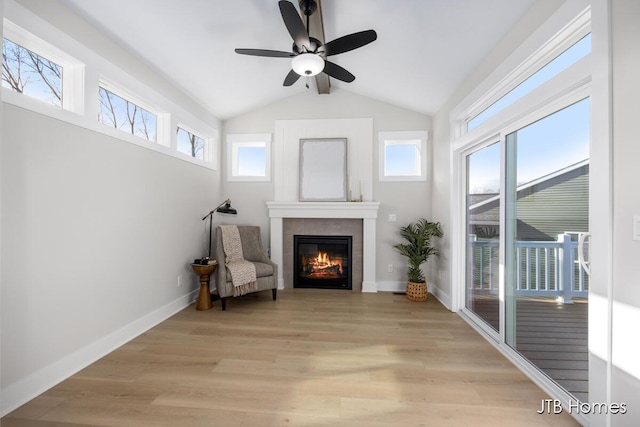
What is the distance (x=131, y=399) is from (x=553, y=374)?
9.57 feet

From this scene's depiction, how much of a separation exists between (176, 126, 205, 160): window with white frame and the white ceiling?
0.51m

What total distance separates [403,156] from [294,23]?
113 inches

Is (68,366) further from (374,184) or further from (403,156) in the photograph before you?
(403,156)

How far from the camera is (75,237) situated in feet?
6.65

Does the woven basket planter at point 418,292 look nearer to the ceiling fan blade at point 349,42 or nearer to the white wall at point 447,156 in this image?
the white wall at point 447,156

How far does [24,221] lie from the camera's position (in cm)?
169

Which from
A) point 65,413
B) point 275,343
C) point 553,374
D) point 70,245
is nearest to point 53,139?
point 70,245

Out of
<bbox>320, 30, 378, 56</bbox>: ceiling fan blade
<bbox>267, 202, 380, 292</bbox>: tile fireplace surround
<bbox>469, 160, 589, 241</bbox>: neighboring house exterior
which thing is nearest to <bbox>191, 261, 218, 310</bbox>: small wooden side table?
<bbox>267, 202, 380, 292</bbox>: tile fireplace surround

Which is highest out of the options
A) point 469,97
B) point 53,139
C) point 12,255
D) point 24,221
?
point 469,97

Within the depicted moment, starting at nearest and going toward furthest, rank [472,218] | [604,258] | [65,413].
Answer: [604,258] → [65,413] → [472,218]

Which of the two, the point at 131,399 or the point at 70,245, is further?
the point at 70,245

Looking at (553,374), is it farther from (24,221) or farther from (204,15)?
(204,15)

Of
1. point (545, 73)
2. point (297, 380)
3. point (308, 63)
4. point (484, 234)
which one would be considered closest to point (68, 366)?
point (297, 380)

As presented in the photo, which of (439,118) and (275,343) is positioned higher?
(439,118)
